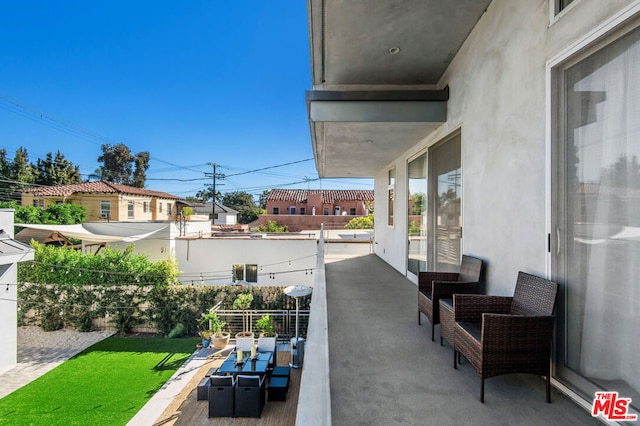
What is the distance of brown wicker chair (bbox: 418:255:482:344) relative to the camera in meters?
3.27

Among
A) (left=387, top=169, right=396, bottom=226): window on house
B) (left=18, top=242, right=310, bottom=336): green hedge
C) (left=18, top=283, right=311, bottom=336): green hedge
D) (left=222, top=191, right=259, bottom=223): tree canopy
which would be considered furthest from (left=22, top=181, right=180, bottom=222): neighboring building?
(left=222, top=191, right=259, bottom=223): tree canopy

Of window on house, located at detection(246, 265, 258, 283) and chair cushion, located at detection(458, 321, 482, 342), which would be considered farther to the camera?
window on house, located at detection(246, 265, 258, 283)

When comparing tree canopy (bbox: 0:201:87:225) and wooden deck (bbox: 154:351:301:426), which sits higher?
tree canopy (bbox: 0:201:87:225)

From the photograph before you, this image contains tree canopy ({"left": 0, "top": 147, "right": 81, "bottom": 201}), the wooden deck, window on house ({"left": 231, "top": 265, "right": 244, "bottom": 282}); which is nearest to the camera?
the wooden deck

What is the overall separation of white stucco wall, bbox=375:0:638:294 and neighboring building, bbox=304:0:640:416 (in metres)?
0.01

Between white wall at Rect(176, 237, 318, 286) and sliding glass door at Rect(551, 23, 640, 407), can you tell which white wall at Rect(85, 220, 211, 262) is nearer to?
white wall at Rect(176, 237, 318, 286)

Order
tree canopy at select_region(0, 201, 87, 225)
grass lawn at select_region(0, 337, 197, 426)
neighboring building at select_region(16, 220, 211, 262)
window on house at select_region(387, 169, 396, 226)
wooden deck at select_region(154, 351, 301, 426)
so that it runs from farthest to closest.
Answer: tree canopy at select_region(0, 201, 87, 225), neighboring building at select_region(16, 220, 211, 262), window on house at select_region(387, 169, 396, 226), grass lawn at select_region(0, 337, 197, 426), wooden deck at select_region(154, 351, 301, 426)

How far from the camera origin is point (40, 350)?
1208 cm

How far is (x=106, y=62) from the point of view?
28.5 metres

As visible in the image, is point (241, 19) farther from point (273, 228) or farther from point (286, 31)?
point (273, 228)

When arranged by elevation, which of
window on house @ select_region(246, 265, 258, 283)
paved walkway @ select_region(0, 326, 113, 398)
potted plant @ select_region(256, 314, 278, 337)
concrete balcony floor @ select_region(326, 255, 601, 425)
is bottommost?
paved walkway @ select_region(0, 326, 113, 398)

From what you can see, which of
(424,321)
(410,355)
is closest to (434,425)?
(410,355)

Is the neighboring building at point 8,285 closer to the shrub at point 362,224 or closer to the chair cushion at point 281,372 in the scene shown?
the chair cushion at point 281,372

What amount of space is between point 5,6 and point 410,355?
33576mm
